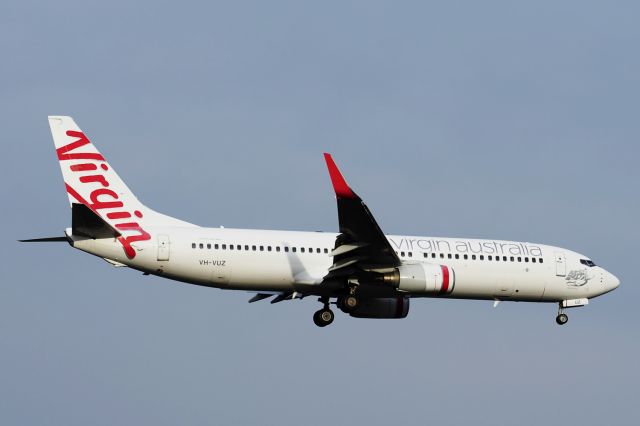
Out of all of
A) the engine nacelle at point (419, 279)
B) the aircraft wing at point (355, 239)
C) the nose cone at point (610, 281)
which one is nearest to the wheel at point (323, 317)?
the aircraft wing at point (355, 239)

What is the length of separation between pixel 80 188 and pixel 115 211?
1439 mm

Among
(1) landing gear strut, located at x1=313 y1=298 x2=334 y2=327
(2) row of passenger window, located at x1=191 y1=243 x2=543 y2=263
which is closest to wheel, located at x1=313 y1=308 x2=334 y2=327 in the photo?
(1) landing gear strut, located at x1=313 y1=298 x2=334 y2=327

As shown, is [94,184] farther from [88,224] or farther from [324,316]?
[324,316]

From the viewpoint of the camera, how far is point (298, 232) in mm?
46031

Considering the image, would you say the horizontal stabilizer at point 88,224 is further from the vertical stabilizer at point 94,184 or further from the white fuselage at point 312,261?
the vertical stabilizer at point 94,184

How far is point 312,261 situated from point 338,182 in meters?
5.84

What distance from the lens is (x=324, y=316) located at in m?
47.6

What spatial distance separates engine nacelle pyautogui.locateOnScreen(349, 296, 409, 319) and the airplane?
4 cm

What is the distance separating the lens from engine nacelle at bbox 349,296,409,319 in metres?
46.8

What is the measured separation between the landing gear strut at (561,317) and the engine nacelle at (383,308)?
6.32m

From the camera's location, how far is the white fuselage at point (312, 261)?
43406mm

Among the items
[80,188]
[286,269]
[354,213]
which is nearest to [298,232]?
[286,269]

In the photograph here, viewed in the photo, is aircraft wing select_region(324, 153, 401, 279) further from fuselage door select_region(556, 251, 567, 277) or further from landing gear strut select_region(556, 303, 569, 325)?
landing gear strut select_region(556, 303, 569, 325)

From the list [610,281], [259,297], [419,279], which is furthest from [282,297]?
[610,281]
